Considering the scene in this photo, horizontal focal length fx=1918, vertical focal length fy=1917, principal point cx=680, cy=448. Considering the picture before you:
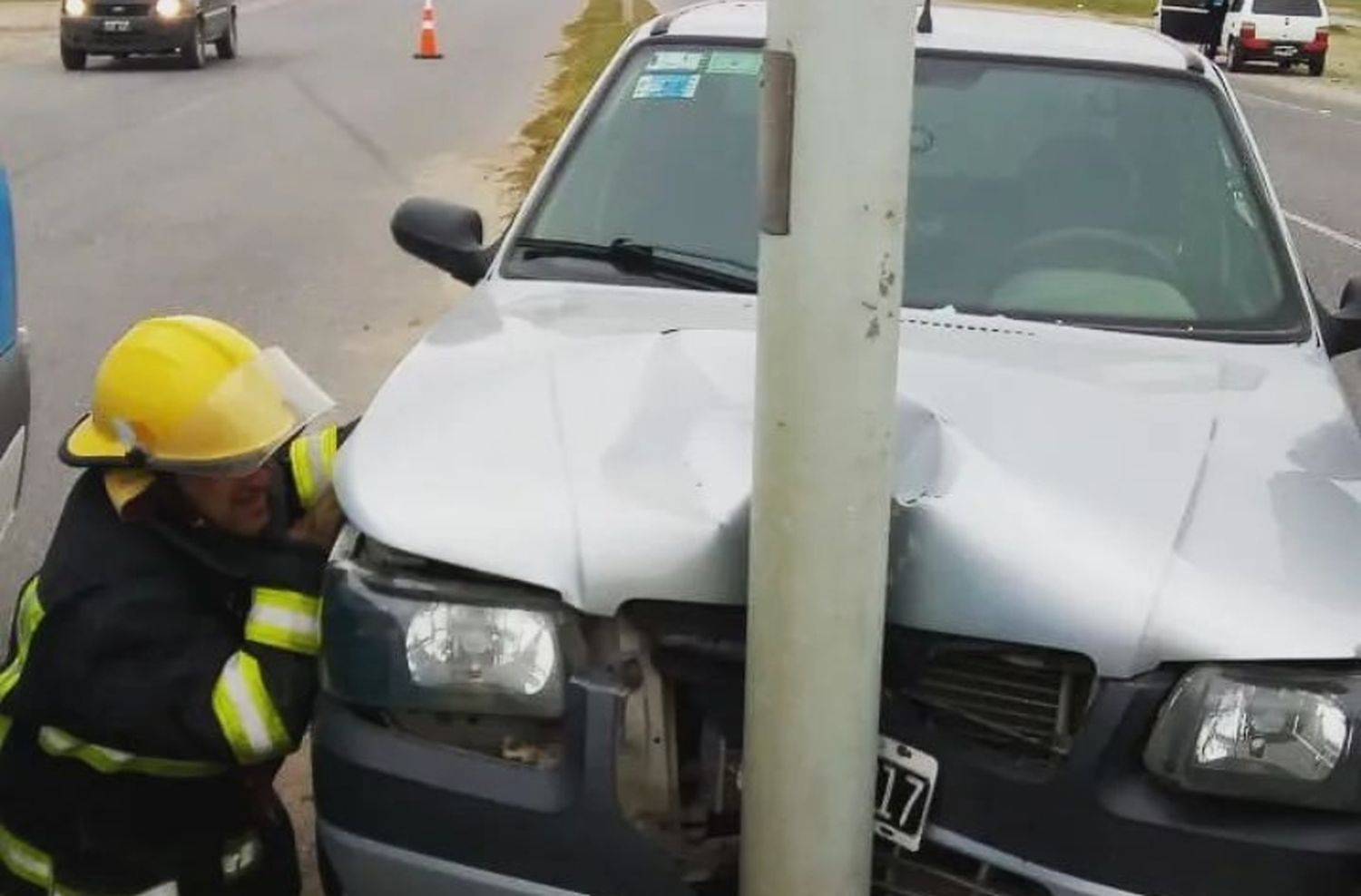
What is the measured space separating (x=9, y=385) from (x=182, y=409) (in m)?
1.55

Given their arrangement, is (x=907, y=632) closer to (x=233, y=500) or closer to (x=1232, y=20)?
(x=233, y=500)

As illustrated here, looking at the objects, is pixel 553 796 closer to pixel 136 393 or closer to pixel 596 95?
pixel 136 393

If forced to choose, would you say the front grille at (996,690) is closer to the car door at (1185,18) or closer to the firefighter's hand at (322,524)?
the firefighter's hand at (322,524)

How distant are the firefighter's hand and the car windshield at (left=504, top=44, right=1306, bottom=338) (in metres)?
0.91

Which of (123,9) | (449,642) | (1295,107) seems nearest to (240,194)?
(123,9)

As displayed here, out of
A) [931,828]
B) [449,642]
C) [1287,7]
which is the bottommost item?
[1287,7]

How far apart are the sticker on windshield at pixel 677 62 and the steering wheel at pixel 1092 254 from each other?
0.92 metres

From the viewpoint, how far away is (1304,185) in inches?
664

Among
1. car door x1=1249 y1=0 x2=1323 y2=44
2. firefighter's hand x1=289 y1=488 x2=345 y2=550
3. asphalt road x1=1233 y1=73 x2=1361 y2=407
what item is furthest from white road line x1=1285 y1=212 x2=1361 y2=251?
car door x1=1249 y1=0 x2=1323 y2=44

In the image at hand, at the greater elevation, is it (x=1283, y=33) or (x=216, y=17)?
(x=216, y=17)

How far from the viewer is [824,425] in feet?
7.89

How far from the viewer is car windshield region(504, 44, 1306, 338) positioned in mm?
3857

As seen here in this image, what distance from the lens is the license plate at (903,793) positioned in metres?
2.56

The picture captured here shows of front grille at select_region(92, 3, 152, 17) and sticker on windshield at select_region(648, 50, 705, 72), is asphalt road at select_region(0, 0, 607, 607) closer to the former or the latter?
front grille at select_region(92, 3, 152, 17)
